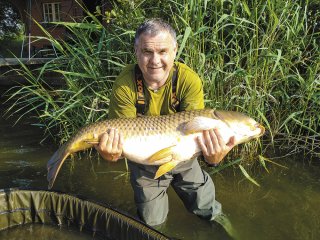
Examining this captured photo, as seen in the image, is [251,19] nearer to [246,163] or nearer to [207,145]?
[246,163]

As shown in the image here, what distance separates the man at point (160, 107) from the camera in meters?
2.23

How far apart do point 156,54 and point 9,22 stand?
840 inches

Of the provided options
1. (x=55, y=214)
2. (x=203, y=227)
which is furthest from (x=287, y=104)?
(x=55, y=214)

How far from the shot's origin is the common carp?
2.16 metres

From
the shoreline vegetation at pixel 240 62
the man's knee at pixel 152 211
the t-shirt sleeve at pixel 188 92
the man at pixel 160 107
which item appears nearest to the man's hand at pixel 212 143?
the man at pixel 160 107

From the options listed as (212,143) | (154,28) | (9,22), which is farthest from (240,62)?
(9,22)

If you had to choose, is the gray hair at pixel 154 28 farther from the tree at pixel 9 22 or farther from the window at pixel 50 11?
the tree at pixel 9 22

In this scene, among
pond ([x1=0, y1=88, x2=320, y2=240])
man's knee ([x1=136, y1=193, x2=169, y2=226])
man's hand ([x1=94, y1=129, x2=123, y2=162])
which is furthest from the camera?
pond ([x1=0, y1=88, x2=320, y2=240])

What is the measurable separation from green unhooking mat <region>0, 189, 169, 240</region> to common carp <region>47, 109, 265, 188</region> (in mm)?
492

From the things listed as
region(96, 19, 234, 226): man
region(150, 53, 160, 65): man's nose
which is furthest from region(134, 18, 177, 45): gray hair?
region(150, 53, 160, 65): man's nose

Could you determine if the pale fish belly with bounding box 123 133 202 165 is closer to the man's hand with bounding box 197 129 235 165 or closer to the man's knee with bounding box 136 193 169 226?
the man's hand with bounding box 197 129 235 165

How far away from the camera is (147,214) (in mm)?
2576

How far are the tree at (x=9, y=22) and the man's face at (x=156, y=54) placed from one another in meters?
19.9

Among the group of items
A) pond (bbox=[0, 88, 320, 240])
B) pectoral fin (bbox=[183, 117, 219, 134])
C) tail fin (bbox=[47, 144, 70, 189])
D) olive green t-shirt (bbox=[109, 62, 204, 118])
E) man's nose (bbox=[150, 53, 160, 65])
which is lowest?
pond (bbox=[0, 88, 320, 240])
